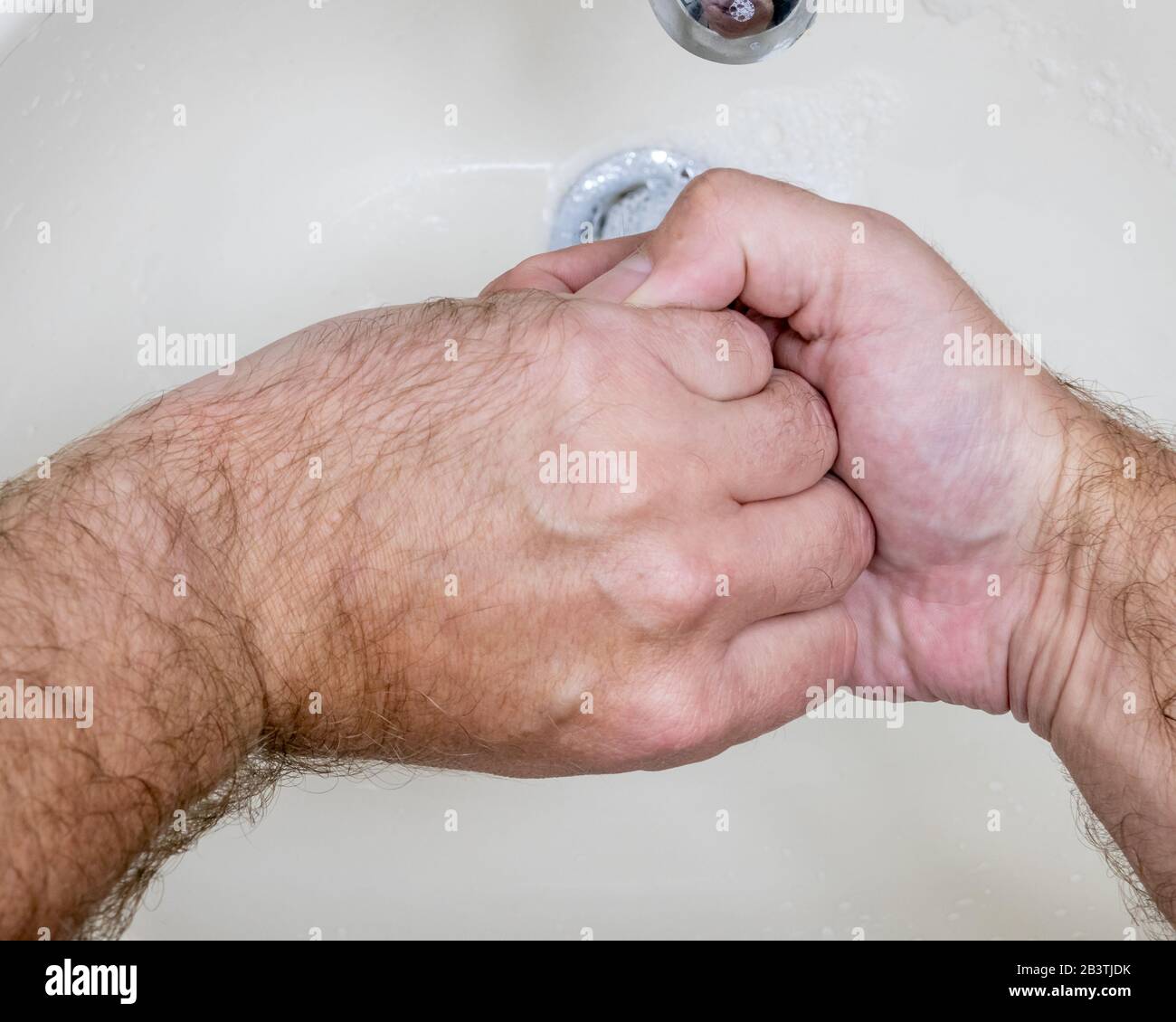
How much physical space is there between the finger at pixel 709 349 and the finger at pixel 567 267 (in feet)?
0.31

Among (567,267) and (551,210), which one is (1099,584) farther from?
(551,210)

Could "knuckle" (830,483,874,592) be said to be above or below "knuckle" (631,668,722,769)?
above

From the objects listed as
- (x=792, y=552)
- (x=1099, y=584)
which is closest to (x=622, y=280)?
(x=792, y=552)

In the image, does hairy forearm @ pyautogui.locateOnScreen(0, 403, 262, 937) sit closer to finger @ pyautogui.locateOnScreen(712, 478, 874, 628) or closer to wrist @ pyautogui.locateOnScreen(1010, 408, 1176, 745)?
finger @ pyautogui.locateOnScreen(712, 478, 874, 628)

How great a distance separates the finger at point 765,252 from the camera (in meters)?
0.57

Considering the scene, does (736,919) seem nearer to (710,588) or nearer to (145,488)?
(710,588)

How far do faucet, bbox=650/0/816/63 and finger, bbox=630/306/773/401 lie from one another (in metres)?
0.13

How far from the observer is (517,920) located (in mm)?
699

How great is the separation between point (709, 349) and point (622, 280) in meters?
0.06

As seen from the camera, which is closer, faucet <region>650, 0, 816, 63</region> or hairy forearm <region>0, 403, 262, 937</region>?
hairy forearm <region>0, 403, 262, 937</region>

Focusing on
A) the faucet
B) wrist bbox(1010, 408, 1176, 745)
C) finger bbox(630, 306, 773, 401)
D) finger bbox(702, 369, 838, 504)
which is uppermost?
the faucet

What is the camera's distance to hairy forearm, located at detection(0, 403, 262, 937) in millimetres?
412

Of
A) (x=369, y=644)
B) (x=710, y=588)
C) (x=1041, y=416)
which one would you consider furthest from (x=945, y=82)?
(x=369, y=644)

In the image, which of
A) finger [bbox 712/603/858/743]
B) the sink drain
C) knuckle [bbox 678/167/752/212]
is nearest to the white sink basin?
the sink drain
